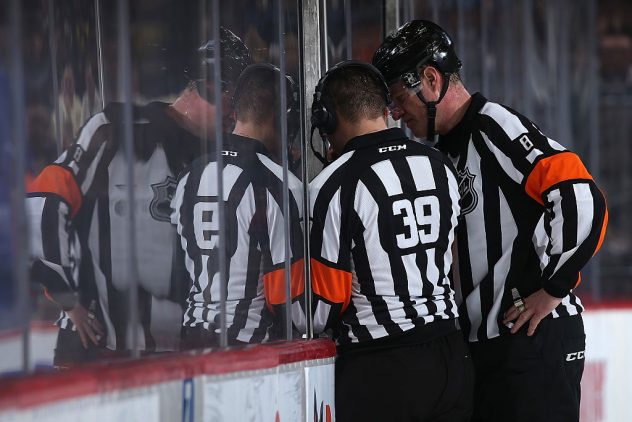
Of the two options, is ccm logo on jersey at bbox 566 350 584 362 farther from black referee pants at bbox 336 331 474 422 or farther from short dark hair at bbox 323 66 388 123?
short dark hair at bbox 323 66 388 123

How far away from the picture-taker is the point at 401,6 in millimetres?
2240

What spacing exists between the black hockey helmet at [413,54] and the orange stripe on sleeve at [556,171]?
0.92 feet

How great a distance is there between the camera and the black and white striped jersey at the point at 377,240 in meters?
Result: 1.57

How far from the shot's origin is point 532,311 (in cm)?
175

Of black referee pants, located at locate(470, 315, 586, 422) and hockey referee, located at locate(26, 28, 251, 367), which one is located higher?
hockey referee, located at locate(26, 28, 251, 367)

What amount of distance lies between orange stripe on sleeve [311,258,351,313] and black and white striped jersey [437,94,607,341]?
343 millimetres

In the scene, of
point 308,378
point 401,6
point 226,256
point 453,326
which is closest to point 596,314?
point 401,6

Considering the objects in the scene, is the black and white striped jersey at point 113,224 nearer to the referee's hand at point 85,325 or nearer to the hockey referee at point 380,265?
the referee's hand at point 85,325

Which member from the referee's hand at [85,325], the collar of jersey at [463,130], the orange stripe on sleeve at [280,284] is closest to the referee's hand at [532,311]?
the collar of jersey at [463,130]

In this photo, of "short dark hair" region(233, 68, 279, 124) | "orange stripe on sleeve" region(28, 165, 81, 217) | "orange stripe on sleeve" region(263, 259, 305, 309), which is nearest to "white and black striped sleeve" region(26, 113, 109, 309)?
"orange stripe on sleeve" region(28, 165, 81, 217)

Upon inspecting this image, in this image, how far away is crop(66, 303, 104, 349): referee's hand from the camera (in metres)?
0.97

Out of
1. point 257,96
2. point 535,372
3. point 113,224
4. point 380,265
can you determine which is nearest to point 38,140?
point 113,224

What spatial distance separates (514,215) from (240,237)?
2.05ft

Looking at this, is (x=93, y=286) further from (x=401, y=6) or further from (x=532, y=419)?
(x=401, y=6)
